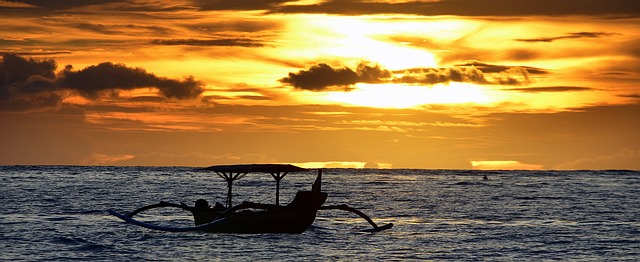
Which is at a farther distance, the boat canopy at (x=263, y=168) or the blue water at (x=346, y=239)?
the boat canopy at (x=263, y=168)

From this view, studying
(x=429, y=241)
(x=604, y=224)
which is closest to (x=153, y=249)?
(x=429, y=241)

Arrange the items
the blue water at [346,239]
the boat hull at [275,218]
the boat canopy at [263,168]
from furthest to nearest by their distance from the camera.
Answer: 1. the boat hull at [275,218]
2. the boat canopy at [263,168]
3. the blue water at [346,239]

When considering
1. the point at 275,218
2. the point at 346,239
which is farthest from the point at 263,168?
the point at 346,239

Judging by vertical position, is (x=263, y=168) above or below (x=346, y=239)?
above

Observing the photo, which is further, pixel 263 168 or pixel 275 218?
pixel 275 218

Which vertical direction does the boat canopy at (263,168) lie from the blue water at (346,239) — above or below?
above

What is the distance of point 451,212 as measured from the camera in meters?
74.4

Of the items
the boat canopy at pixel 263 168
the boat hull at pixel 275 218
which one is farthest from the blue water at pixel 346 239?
the boat canopy at pixel 263 168

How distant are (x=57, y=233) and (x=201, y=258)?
15.0m

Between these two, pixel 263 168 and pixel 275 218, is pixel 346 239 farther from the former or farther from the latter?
pixel 263 168

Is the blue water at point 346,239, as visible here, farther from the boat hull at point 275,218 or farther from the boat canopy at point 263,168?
the boat canopy at point 263,168

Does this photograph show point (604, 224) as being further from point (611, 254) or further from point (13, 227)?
point (13, 227)

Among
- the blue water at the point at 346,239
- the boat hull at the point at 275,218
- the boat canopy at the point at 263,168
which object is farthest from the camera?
the boat hull at the point at 275,218

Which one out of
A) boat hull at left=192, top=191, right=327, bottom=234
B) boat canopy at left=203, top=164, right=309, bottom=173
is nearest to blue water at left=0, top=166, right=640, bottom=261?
boat hull at left=192, top=191, right=327, bottom=234
